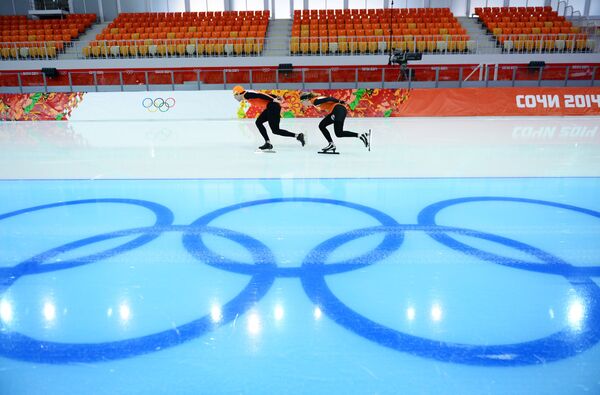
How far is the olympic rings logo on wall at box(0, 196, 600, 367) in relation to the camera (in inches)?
91.0

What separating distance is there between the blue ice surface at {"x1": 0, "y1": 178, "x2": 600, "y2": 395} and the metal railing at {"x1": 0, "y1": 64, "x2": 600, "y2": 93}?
11556 mm

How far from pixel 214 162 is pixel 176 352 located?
5.42 meters

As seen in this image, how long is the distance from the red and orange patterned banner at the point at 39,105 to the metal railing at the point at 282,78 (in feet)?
6.46

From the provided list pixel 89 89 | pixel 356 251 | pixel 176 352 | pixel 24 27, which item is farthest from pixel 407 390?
pixel 24 27

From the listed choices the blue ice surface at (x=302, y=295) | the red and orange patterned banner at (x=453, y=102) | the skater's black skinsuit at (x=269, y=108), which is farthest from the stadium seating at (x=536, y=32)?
the blue ice surface at (x=302, y=295)

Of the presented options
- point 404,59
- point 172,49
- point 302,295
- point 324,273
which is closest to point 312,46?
point 404,59

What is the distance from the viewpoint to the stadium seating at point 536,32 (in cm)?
1722

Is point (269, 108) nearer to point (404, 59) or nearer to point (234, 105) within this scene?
point (234, 105)

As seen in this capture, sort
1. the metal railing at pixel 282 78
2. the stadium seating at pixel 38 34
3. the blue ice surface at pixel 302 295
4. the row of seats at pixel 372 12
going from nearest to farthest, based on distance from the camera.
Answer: the blue ice surface at pixel 302 295 → the metal railing at pixel 282 78 → the stadium seating at pixel 38 34 → the row of seats at pixel 372 12

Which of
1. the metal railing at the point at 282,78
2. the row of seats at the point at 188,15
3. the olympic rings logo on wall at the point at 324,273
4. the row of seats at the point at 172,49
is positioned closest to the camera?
the olympic rings logo on wall at the point at 324,273

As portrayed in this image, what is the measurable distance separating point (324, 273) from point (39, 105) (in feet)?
47.8

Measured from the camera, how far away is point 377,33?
722 inches

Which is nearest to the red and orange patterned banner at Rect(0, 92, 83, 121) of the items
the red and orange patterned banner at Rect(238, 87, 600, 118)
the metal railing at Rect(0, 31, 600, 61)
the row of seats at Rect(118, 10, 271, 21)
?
the metal railing at Rect(0, 31, 600, 61)

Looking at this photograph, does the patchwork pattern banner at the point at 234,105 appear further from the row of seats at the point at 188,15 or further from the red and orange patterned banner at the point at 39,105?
the row of seats at the point at 188,15
